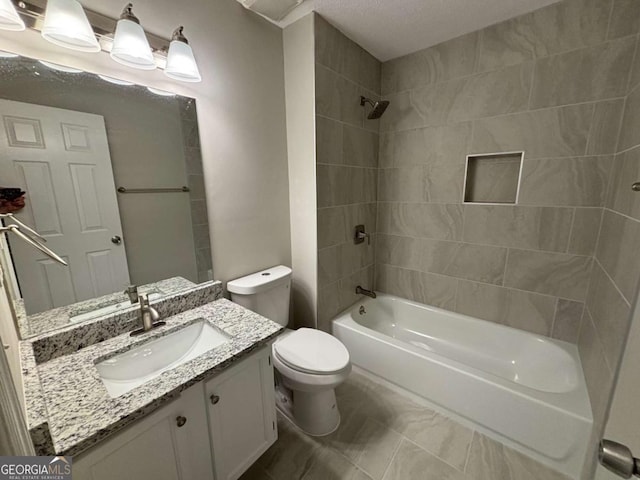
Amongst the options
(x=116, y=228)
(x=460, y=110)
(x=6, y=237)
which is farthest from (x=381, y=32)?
(x=6, y=237)

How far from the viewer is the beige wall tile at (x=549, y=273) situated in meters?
1.63

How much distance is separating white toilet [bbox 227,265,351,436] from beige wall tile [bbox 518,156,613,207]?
1581 mm

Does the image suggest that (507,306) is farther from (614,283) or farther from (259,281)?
(259,281)

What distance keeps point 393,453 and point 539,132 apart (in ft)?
6.82

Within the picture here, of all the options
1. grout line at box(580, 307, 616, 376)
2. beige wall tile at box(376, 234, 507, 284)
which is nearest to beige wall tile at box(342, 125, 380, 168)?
beige wall tile at box(376, 234, 507, 284)

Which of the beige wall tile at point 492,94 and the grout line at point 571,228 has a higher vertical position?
the beige wall tile at point 492,94

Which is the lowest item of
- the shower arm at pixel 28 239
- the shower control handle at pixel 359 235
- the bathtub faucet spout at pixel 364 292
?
the bathtub faucet spout at pixel 364 292

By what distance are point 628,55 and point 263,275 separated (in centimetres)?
235

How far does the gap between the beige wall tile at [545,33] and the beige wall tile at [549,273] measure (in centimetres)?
122

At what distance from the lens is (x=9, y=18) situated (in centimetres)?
84

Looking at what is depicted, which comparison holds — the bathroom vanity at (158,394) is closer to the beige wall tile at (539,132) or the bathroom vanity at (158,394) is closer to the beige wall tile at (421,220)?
the beige wall tile at (421,220)

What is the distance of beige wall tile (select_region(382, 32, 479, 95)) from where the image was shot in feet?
5.91

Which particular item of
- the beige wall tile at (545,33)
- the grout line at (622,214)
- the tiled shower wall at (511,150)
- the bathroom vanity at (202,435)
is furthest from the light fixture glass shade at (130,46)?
the grout line at (622,214)

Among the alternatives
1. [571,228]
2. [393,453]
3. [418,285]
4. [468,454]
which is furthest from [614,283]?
[393,453]
